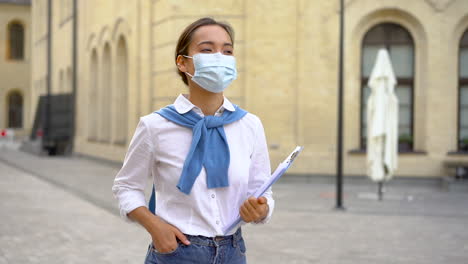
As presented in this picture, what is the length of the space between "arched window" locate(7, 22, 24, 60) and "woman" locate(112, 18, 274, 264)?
152 ft

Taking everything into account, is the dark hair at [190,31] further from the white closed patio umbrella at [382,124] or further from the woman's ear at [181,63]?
the white closed patio umbrella at [382,124]

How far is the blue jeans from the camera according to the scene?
2.53 metres

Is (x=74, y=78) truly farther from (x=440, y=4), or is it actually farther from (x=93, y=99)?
(x=440, y=4)

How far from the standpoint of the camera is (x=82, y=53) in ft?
86.0

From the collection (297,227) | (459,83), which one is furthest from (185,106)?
(459,83)

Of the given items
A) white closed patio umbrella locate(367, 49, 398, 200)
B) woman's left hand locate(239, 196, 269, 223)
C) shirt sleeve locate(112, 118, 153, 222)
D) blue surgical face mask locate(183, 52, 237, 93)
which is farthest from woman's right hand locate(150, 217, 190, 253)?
white closed patio umbrella locate(367, 49, 398, 200)

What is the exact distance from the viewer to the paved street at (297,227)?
735 centimetres

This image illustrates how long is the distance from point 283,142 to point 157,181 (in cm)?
1326

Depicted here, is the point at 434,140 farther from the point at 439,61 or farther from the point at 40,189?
the point at 40,189

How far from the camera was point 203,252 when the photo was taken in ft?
8.30

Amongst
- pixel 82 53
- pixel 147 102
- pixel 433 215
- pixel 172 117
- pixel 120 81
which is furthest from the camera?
pixel 82 53

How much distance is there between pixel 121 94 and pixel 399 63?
10.4 meters

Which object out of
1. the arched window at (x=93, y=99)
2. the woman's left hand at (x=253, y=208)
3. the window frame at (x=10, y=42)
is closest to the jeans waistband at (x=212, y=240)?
the woman's left hand at (x=253, y=208)

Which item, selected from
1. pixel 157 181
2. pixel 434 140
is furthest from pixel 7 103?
pixel 157 181
